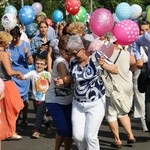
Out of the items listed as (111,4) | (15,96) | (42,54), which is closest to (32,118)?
(42,54)

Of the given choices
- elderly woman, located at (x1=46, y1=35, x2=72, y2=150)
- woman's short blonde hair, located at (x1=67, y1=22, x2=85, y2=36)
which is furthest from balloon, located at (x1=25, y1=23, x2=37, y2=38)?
elderly woman, located at (x1=46, y1=35, x2=72, y2=150)

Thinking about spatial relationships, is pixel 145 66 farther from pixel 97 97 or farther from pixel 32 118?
pixel 32 118

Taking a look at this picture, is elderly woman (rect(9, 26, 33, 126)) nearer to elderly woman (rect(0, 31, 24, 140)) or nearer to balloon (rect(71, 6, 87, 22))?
elderly woman (rect(0, 31, 24, 140))

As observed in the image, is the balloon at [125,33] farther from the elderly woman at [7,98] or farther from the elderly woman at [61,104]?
the elderly woman at [7,98]

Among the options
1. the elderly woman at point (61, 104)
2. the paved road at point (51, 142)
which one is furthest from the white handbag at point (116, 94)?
the paved road at point (51, 142)

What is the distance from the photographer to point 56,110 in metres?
5.79

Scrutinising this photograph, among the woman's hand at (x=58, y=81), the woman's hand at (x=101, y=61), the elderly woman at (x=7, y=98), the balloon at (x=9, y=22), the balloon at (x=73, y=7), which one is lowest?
the elderly woman at (x=7, y=98)

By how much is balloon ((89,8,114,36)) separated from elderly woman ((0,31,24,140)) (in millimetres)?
1405

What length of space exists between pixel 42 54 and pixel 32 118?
1507 millimetres

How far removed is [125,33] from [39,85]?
6.40 feet

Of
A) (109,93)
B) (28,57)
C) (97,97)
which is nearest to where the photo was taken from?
(97,97)

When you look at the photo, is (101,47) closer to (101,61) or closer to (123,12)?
(101,61)

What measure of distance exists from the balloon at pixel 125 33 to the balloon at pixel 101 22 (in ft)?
0.34

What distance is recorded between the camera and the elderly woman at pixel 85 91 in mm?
5363
